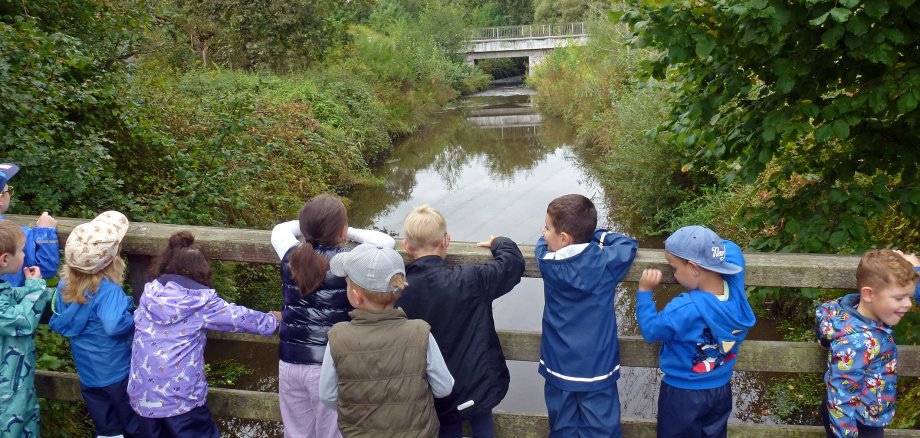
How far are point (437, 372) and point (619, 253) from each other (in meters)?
0.82

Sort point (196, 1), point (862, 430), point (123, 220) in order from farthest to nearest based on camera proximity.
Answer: point (196, 1) → point (123, 220) → point (862, 430)

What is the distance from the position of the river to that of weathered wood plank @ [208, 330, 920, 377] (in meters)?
3.70

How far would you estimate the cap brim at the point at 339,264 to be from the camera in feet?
8.02

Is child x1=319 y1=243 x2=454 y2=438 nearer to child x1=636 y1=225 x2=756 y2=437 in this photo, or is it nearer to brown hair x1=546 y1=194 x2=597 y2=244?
brown hair x1=546 y1=194 x2=597 y2=244

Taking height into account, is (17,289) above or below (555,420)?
above

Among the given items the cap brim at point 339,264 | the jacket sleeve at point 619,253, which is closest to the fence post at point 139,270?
the cap brim at point 339,264

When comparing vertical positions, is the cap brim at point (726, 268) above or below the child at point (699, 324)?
above

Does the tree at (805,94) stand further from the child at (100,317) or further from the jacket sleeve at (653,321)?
the child at (100,317)

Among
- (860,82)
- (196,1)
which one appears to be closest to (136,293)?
(860,82)

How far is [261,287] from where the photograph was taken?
28.0ft

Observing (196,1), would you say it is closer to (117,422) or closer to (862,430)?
(117,422)

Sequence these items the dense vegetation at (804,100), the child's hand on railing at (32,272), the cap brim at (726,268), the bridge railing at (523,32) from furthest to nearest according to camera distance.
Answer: the bridge railing at (523,32), the dense vegetation at (804,100), the child's hand on railing at (32,272), the cap brim at (726,268)

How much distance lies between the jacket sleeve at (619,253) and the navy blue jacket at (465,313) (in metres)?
0.34

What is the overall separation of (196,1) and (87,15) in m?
14.1
